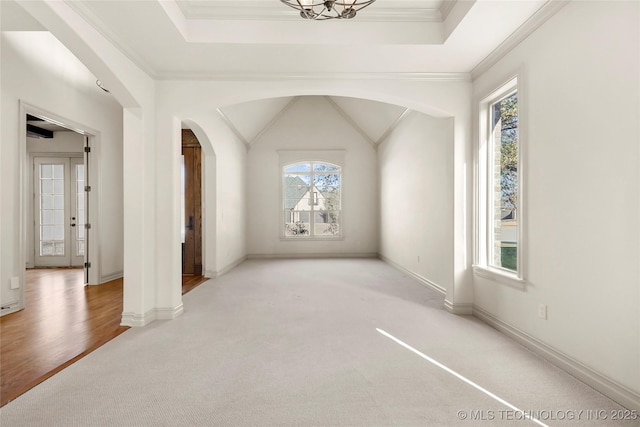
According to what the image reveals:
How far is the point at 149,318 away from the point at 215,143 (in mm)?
3004

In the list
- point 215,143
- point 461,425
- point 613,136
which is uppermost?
point 215,143

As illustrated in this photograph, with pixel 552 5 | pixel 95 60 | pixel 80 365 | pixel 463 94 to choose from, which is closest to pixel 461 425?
pixel 80 365

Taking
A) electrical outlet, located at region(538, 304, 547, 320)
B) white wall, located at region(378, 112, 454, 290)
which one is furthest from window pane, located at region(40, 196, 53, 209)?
electrical outlet, located at region(538, 304, 547, 320)

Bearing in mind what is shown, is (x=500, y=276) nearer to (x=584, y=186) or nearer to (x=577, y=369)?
(x=577, y=369)

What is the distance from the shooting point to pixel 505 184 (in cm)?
317

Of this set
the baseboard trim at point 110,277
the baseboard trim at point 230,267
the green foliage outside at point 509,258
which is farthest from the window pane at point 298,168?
the green foliage outside at point 509,258

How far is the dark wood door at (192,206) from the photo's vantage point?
5777 mm

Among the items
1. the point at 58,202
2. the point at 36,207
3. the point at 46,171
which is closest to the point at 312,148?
the point at 58,202

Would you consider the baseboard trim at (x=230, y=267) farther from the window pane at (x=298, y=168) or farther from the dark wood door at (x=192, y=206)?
the window pane at (x=298, y=168)

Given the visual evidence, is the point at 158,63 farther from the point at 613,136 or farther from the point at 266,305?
the point at 613,136

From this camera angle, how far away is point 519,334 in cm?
272

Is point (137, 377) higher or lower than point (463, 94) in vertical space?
lower

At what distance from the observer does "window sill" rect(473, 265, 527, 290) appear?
271 cm

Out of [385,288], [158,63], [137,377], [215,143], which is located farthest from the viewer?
[215,143]
